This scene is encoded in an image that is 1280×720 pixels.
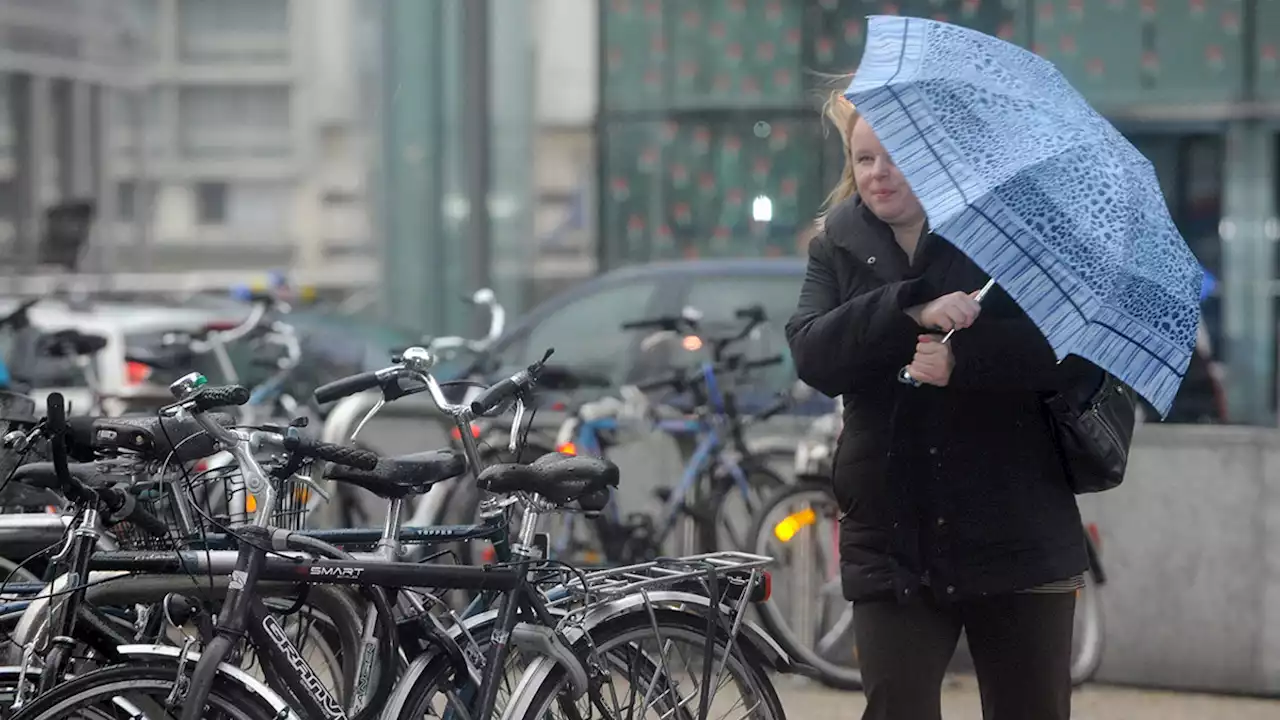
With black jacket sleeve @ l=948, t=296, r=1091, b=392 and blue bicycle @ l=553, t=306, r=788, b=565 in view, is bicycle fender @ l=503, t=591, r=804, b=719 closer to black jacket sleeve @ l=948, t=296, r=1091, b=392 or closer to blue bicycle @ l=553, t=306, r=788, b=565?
Result: black jacket sleeve @ l=948, t=296, r=1091, b=392

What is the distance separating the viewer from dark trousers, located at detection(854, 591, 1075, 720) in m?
3.49

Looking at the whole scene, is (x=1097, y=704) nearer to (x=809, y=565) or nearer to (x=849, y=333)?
(x=809, y=565)

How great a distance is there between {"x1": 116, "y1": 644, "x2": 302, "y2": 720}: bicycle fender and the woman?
1119 millimetres

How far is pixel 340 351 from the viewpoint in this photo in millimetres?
10086

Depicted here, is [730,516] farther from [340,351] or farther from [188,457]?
[340,351]

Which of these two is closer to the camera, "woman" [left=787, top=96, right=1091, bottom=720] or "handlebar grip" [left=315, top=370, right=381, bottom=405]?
"woman" [left=787, top=96, right=1091, bottom=720]

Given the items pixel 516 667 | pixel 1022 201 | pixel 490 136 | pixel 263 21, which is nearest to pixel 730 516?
pixel 516 667

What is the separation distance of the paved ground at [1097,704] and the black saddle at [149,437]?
2.74 metres

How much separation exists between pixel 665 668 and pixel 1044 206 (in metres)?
1.27

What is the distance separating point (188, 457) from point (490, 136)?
7785 millimetres

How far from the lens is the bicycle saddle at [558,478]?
3645 millimetres

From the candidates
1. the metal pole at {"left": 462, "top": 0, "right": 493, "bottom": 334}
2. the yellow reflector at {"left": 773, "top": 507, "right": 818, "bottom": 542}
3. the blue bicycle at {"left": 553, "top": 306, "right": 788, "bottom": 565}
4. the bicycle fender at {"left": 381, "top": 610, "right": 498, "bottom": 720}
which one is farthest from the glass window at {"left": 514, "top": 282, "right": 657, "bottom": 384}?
the bicycle fender at {"left": 381, "top": 610, "right": 498, "bottom": 720}

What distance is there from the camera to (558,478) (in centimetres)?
369

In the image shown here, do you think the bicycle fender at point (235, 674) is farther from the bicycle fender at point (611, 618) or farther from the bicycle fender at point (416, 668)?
the bicycle fender at point (611, 618)
